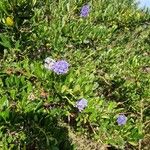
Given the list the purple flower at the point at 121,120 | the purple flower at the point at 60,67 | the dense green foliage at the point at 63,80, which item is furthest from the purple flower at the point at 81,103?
the purple flower at the point at 121,120

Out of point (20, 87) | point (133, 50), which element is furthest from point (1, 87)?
point (133, 50)

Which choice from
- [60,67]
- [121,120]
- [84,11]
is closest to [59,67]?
[60,67]

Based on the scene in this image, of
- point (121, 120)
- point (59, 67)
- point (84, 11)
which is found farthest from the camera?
point (84, 11)

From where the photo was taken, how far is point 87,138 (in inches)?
137

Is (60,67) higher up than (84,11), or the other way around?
(84,11)

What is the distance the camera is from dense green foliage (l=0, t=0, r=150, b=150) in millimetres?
2695

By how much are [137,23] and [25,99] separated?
245 cm

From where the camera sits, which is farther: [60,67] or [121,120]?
[121,120]

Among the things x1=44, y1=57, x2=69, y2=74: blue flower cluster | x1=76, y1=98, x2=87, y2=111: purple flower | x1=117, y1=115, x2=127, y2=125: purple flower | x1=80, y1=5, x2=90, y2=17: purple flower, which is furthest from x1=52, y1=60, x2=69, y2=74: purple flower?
x1=80, y1=5, x2=90, y2=17: purple flower

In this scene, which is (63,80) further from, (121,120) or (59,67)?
(121,120)

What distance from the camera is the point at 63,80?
2.86 metres

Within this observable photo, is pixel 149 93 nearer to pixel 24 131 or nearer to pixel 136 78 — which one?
pixel 136 78

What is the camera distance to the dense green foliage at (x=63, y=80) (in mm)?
2695

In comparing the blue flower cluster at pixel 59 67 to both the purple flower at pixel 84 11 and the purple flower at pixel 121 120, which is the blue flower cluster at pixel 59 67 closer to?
the purple flower at pixel 121 120
